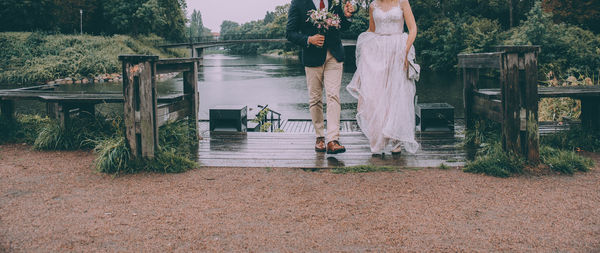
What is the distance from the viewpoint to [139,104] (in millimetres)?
4750

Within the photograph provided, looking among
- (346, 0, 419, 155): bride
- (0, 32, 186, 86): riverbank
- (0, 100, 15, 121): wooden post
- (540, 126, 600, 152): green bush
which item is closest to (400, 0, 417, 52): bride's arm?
(346, 0, 419, 155): bride

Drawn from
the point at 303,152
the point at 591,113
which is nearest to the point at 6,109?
the point at 303,152

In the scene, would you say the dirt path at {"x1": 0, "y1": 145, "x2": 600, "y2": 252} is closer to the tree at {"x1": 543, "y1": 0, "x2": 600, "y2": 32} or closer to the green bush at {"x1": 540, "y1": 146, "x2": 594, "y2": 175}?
the green bush at {"x1": 540, "y1": 146, "x2": 594, "y2": 175}

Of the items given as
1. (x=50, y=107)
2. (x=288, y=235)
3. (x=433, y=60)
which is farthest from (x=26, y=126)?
(x=433, y=60)

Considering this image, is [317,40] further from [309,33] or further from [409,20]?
[409,20]

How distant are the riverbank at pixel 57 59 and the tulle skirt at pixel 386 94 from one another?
2996cm

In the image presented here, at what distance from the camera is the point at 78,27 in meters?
50.5

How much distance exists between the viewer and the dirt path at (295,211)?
2988mm

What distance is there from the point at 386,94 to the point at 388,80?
0.50 feet

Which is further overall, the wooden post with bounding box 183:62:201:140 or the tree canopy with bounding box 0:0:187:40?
the tree canopy with bounding box 0:0:187:40

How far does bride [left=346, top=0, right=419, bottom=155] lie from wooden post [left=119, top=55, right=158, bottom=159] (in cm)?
222

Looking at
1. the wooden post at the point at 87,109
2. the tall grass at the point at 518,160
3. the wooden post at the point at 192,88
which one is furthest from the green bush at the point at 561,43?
the wooden post at the point at 87,109

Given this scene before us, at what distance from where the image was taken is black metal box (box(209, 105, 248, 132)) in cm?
689

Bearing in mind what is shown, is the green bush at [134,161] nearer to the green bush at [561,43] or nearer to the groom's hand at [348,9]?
the groom's hand at [348,9]
